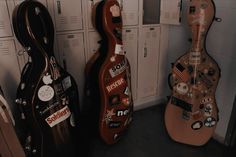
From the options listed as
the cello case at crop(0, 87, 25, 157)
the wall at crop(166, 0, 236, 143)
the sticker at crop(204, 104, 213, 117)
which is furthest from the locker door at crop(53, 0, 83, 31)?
the sticker at crop(204, 104, 213, 117)

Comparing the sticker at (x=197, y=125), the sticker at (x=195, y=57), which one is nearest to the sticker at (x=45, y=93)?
the sticker at (x=195, y=57)

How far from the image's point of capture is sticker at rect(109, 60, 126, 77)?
1537 mm

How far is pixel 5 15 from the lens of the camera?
1320 millimetres

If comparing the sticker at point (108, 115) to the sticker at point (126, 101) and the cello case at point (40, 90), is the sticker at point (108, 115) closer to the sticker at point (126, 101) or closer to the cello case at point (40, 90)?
the sticker at point (126, 101)

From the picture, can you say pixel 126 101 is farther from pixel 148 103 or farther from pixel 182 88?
pixel 148 103

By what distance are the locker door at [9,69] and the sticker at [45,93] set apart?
438mm

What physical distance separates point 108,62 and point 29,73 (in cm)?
58

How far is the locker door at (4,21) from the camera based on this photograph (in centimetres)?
130

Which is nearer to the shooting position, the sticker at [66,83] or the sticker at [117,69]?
the sticker at [66,83]

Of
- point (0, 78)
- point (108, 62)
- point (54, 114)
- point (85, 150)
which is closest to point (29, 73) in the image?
point (54, 114)

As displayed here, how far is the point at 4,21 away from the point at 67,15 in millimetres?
449

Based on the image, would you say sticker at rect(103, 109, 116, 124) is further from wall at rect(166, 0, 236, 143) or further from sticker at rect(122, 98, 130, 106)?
wall at rect(166, 0, 236, 143)

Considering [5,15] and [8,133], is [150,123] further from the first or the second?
[5,15]

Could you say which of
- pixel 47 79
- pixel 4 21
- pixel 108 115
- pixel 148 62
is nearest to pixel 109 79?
pixel 108 115
